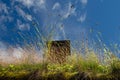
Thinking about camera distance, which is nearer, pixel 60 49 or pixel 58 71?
pixel 58 71

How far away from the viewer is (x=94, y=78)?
689 cm

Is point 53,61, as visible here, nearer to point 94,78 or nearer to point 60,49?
point 60,49

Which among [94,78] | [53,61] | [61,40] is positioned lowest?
[94,78]

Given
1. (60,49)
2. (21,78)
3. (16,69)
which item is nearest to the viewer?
(21,78)

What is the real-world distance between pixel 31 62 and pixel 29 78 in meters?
1.08

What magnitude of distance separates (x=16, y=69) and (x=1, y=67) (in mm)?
391

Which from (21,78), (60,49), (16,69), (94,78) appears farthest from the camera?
(60,49)

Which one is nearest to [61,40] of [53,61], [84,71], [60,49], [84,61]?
[60,49]

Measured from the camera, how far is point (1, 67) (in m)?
8.15

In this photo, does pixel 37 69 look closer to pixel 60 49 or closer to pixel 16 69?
pixel 16 69

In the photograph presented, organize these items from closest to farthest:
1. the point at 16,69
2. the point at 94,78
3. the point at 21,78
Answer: the point at 94,78
the point at 21,78
the point at 16,69

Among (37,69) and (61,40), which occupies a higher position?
(61,40)

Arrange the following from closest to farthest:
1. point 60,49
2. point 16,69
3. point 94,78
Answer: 1. point 94,78
2. point 16,69
3. point 60,49

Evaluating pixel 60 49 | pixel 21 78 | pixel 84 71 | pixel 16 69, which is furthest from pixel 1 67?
pixel 84 71
